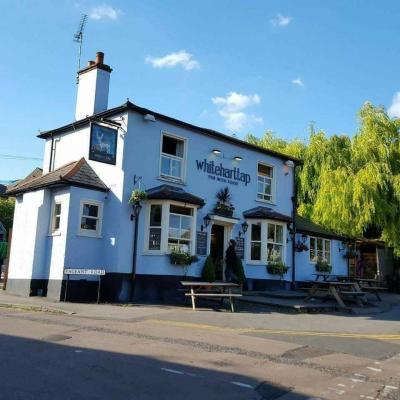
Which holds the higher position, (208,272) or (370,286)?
(208,272)

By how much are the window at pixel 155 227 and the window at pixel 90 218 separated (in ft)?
5.78

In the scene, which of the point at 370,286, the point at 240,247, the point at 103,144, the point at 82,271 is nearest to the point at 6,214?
the point at 240,247

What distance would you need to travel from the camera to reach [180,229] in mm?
18578

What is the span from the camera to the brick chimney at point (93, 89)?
773 inches

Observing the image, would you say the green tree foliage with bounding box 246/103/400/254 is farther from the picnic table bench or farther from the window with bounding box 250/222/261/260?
the window with bounding box 250/222/261/260

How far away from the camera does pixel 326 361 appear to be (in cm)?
864

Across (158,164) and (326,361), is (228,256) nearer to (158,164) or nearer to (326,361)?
(158,164)

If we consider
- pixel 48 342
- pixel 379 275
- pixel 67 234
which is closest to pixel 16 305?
pixel 67 234

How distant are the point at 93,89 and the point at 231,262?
836cm

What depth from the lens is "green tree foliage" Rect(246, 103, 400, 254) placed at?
87.2 ft

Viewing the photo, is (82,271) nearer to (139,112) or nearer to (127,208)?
(127,208)

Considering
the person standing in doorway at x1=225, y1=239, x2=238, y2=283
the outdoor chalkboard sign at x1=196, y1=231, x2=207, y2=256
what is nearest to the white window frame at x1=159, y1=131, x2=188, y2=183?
the outdoor chalkboard sign at x1=196, y1=231, x2=207, y2=256

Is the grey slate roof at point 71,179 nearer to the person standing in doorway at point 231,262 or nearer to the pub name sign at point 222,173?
the pub name sign at point 222,173

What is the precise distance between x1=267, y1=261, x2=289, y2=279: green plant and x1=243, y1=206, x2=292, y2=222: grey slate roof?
6.19ft
